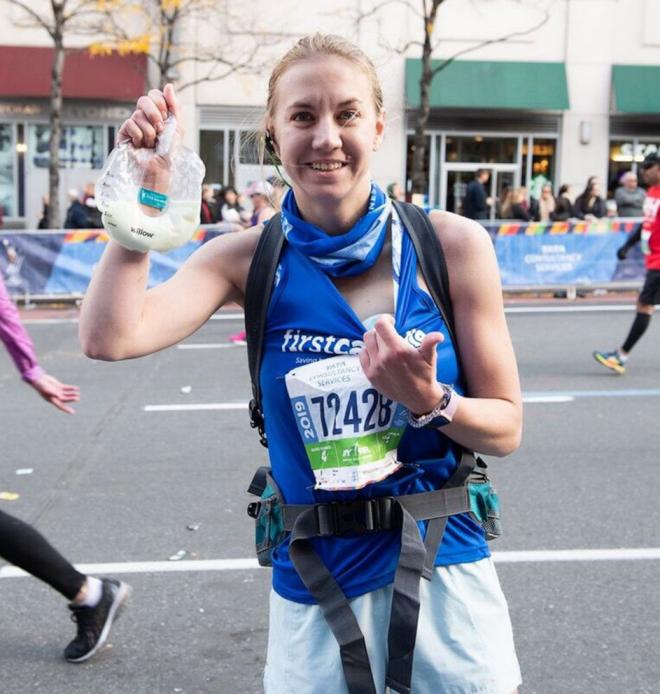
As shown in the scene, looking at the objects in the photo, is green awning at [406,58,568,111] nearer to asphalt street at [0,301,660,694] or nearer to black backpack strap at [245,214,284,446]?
asphalt street at [0,301,660,694]

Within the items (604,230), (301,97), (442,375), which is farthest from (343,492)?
(604,230)

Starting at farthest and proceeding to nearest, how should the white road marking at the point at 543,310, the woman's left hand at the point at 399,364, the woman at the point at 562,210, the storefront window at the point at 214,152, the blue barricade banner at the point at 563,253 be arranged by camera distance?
the storefront window at the point at 214,152 → the woman at the point at 562,210 → the blue barricade banner at the point at 563,253 → the white road marking at the point at 543,310 → the woman's left hand at the point at 399,364

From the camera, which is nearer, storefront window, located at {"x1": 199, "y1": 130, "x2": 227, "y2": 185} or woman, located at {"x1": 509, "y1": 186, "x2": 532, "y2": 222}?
woman, located at {"x1": 509, "y1": 186, "x2": 532, "y2": 222}

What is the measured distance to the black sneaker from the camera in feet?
12.3

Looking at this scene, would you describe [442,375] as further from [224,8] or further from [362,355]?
[224,8]

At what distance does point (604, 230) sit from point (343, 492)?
13.9m

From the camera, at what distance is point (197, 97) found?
73.5 feet

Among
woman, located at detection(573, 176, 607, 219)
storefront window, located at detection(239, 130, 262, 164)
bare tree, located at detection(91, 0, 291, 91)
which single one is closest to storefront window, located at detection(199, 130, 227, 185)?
bare tree, located at detection(91, 0, 291, 91)

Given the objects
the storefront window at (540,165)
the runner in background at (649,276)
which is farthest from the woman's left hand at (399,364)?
the storefront window at (540,165)

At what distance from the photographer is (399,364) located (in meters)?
1.61

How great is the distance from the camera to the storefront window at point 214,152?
22.7m

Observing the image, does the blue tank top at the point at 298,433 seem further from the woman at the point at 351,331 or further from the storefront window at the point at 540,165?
the storefront window at the point at 540,165

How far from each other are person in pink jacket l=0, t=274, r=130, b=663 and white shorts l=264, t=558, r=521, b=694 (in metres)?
1.85

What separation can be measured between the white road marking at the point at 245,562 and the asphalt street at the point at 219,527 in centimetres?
1
